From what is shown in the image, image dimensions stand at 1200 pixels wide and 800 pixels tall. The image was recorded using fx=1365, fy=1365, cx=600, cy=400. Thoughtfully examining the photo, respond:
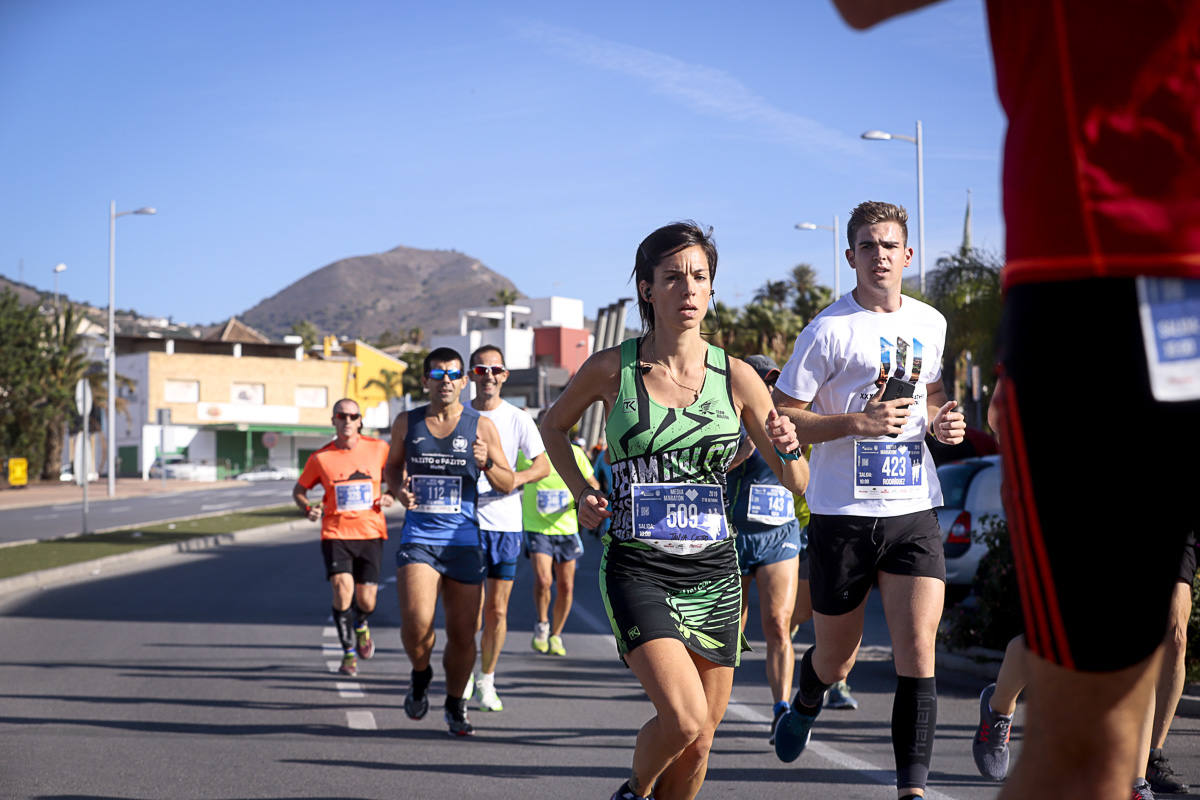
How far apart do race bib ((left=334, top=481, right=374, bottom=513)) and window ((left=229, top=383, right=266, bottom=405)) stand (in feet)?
290

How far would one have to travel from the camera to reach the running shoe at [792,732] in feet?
18.7

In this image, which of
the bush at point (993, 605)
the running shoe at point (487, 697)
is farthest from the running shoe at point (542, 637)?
the bush at point (993, 605)

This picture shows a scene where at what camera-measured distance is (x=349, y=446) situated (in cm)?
1184

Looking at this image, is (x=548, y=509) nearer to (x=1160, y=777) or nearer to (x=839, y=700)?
(x=839, y=700)

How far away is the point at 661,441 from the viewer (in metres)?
4.89

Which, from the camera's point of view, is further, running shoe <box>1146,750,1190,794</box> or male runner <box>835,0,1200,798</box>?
running shoe <box>1146,750,1190,794</box>

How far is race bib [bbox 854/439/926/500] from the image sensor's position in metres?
5.28

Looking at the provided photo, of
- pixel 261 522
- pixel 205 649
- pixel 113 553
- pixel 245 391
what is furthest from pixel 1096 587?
pixel 245 391

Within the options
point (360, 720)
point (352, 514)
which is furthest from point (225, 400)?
point (360, 720)

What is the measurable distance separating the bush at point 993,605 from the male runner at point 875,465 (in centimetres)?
467

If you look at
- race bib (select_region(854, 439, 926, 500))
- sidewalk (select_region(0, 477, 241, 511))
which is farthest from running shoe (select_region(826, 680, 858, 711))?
sidewalk (select_region(0, 477, 241, 511))

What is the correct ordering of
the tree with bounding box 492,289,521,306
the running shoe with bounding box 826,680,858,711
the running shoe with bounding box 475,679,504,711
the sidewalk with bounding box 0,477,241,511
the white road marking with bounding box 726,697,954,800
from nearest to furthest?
the white road marking with bounding box 726,697,954,800 < the running shoe with bounding box 826,680,858,711 < the running shoe with bounding box 475,679,504,711 < the sidewalk with bounding box 0,477,241,511 < the tree with bounding box 492,289,521,306

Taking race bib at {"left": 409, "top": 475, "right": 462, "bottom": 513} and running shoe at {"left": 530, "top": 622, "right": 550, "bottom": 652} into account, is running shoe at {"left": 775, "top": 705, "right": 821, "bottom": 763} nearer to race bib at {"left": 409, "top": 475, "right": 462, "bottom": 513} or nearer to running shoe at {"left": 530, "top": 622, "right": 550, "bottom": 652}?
race bib at {"left": 409, "top": 475, "right": 462, "bottom": 513}

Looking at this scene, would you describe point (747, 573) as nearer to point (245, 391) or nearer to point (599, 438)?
point (599, 438)
